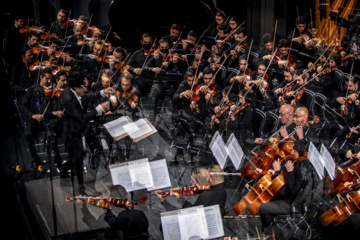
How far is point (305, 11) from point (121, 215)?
521 centimetres

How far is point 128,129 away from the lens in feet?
11.9

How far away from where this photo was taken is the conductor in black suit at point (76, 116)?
152 inches

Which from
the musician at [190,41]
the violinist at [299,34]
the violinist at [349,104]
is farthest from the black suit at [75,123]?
the violinist at [299,34]

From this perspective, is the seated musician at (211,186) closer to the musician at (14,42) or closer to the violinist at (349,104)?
the violinist at (349,104)

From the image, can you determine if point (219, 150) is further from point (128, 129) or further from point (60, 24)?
point (60, 24)

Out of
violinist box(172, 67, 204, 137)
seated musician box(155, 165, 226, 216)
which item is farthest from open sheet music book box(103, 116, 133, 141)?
violinist box(172, 67, 204, 137)

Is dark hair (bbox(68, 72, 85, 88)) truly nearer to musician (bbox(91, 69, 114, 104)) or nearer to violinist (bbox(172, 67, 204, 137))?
musician (bbox(91, 69, 114, 104))

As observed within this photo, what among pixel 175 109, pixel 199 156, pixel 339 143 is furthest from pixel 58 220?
pixel 339 143

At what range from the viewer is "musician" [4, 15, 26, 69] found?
5400 millimetres

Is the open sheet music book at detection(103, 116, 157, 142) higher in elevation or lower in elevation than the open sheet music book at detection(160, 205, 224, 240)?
higher

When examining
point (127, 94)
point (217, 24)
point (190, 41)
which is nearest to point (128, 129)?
point (127, 94)

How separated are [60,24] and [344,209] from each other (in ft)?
→ 16.0

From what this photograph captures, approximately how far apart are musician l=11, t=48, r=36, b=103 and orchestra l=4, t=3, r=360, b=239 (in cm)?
2

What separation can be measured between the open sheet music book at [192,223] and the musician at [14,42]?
3763mm
